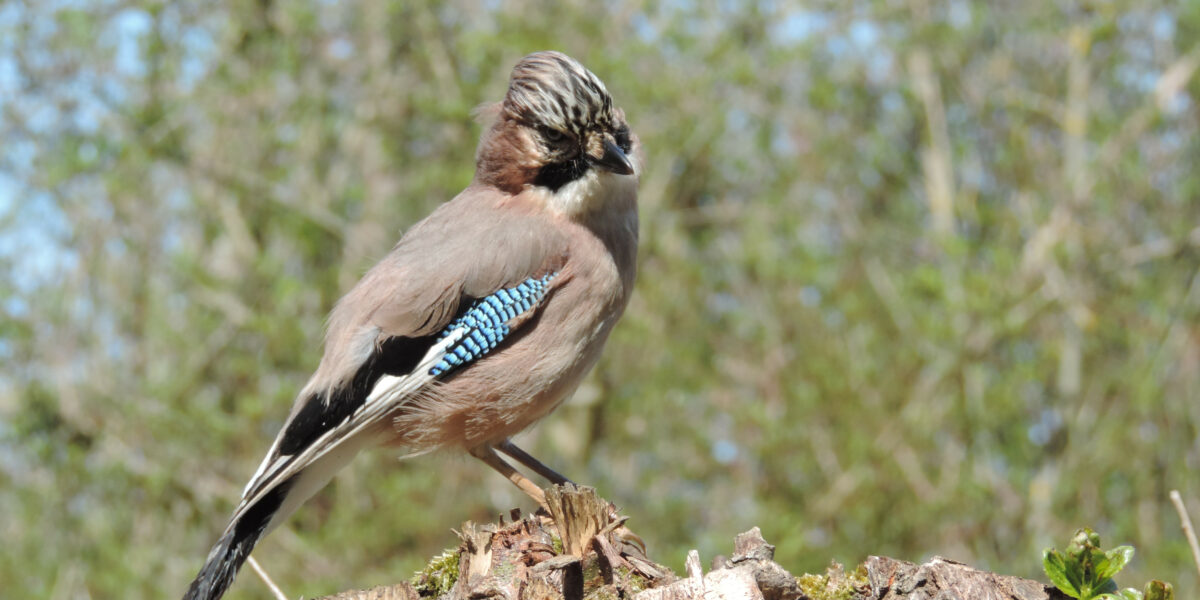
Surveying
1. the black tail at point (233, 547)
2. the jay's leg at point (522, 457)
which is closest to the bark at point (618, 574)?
the black tail at point (233, 547)

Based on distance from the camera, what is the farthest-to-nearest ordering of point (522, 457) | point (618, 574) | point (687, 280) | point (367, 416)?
point (687, 280) < point (522, 457) < point (367, 416) < point (618, 574)

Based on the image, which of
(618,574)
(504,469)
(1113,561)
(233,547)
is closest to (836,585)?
(618,574)

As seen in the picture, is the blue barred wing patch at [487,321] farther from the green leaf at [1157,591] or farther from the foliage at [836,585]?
the green leaf at [1157,591]

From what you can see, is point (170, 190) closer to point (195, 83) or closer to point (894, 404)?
point (195, 83)

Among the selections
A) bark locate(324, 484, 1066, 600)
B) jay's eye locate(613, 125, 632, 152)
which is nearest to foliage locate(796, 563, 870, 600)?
bark locate(324, 484, 1066, 600)

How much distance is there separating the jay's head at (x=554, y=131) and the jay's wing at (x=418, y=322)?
13.5 inches

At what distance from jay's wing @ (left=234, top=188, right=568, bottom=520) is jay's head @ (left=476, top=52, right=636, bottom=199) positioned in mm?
344

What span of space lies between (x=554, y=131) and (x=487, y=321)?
0.89m

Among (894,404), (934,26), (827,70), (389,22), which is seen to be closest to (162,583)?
(389,22)

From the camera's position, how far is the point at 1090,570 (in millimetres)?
3469

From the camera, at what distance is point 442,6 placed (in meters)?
10.4

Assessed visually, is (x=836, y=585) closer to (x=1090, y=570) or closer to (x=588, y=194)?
(x=1090, y=570)

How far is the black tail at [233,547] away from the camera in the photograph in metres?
4.71

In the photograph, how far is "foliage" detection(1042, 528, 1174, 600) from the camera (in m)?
3.42
